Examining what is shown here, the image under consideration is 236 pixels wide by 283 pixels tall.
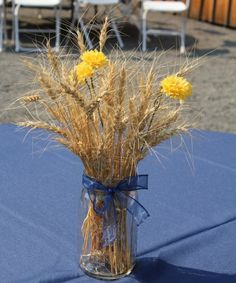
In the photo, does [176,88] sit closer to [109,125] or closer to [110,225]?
[109,125]

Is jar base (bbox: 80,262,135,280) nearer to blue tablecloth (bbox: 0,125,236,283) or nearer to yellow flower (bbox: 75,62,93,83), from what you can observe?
blue tablecloth (bbox: 0,125,236,283)

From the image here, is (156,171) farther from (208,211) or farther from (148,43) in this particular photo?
(148,43)

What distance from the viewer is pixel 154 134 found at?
1.32 meters

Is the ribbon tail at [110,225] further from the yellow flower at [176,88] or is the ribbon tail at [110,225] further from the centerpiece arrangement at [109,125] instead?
the yellow flower at [176,88]

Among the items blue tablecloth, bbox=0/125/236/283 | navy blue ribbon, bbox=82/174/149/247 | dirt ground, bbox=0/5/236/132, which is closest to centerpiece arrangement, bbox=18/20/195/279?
navy blue ribbon, bbox=82/174/149/247

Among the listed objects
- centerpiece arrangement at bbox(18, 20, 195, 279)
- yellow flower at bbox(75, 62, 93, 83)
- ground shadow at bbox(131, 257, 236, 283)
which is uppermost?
yellow flower at bbox(75, 62, 93, 83)

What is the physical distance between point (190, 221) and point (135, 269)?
0.32 m

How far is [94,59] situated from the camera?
129 cm

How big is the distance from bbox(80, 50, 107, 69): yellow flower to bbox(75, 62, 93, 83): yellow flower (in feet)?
0.03

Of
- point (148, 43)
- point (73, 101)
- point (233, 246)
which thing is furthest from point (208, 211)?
point (148, 43)

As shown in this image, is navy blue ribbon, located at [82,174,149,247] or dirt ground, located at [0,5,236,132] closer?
navy blue ribbon, located at [82,174,149,247]

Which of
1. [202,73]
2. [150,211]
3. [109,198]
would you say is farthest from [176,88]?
[202,73]

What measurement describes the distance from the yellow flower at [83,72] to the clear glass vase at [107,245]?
0.24 m

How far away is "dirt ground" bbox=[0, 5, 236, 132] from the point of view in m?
5.03
